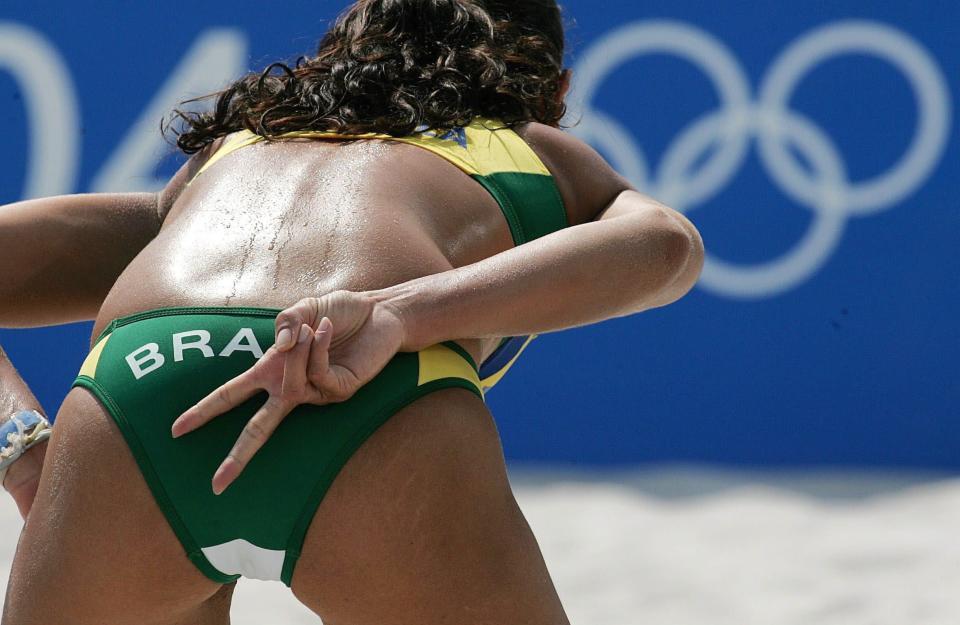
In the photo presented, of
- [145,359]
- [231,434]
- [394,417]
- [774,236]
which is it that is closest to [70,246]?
[145,359]

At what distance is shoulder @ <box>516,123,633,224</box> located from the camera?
183 cm

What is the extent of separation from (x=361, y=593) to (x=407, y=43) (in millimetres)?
887

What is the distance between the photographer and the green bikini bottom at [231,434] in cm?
143

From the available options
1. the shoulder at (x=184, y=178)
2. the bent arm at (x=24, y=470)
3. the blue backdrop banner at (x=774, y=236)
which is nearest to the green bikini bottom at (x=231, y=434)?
the bent arm at (x=24, y=470)

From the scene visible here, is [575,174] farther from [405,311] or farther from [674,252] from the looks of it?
[405,311]

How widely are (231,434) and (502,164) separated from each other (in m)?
0.56

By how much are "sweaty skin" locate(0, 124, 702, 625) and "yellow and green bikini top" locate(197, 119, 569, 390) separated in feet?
0.08

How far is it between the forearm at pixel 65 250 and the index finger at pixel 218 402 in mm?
557

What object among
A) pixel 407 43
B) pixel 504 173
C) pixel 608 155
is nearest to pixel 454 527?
pixel 504 173

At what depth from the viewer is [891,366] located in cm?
429

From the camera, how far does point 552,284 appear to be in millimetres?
1514

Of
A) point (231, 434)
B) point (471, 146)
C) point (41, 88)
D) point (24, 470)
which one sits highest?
point (471, 146)

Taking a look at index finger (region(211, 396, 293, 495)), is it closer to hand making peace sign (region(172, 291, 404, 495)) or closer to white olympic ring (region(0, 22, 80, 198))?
hand making peace sign (region(172, 291, 404, 495))

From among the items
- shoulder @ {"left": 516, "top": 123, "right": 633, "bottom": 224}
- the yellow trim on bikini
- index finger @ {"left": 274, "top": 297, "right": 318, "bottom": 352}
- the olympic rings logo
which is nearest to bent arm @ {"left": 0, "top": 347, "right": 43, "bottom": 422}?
the yellow trim on bikini
